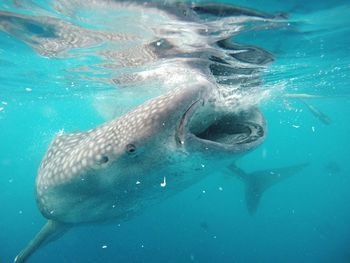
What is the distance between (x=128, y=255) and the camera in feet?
51.2

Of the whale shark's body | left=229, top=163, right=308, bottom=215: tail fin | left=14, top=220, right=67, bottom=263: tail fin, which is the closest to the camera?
the whale shark's body

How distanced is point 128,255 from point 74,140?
11.2 meters

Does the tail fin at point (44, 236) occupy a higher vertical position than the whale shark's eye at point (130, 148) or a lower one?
lower

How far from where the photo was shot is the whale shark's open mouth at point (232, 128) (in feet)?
13.0

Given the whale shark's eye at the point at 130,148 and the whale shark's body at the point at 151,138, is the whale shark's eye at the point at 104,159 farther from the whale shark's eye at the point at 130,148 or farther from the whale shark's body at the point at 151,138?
the whale shark's eye at the point at 130,148

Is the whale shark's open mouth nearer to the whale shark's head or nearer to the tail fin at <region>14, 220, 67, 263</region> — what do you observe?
the whale shark's head

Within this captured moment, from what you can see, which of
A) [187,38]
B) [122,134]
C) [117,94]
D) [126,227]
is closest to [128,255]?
[126,227]

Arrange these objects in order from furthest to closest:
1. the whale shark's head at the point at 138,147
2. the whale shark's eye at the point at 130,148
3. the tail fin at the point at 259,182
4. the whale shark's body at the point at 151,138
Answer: the tail fin at the point at 259,182 → the whale shark's eye at the point at 130,148 → the whale shark's body at the point at 151,138 → the whale shark's head at the point at 138,147

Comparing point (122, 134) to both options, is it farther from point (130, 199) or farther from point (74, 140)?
point (74, 140)

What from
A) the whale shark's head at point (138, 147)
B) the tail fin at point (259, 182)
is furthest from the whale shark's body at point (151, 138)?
the tail fin at point (259, 182)

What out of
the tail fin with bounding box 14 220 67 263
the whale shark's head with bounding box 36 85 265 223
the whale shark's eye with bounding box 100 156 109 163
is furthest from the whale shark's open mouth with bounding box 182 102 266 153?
the tail fin with bounding box 14 220 67 263

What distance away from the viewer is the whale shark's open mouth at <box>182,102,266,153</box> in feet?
13.0

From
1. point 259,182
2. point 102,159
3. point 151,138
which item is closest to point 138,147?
point 151,138

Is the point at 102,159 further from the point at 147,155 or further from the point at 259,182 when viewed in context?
the point at 259,182
